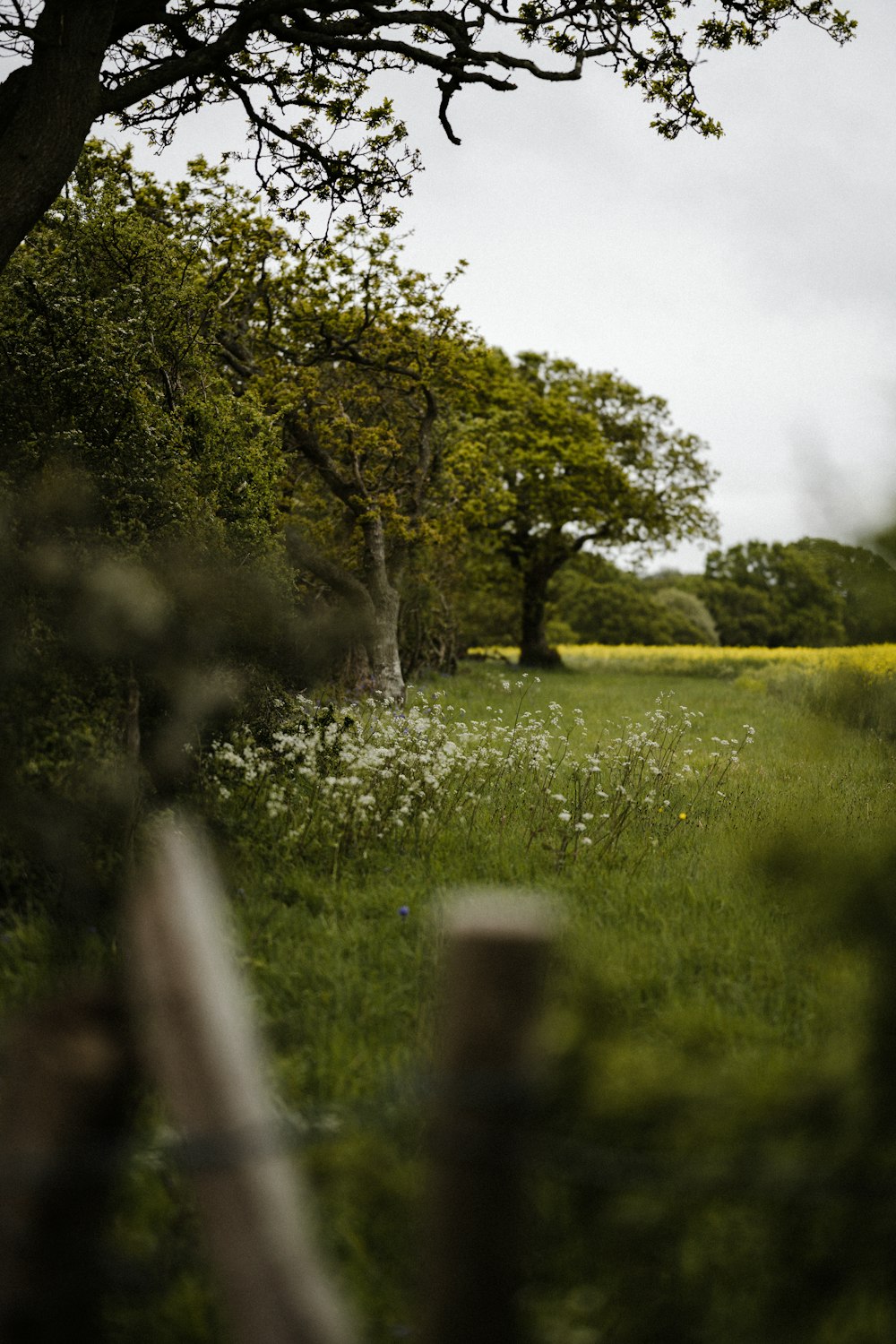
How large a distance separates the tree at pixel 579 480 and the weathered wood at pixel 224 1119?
27548mm

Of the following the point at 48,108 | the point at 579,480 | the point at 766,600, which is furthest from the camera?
the point at 766,600

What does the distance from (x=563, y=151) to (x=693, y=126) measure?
134 centimetres

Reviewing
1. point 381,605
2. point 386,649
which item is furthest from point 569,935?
point 381,605

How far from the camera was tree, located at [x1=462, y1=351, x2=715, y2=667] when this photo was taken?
98.4 ft

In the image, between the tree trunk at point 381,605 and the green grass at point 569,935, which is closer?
the green grass at point 569,935

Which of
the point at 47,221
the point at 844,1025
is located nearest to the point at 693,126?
the point at 47,221

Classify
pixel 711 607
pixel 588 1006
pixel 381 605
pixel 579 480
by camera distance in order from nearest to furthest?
pixel 588 1006, pixel 381 605, pixel 579 480, pixel 711 607

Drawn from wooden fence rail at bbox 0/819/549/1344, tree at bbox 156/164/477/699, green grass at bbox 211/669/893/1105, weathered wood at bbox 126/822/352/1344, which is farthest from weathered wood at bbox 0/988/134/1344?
tree at bbox 156/164/477/699

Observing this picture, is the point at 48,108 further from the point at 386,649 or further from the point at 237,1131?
the point at 386,649

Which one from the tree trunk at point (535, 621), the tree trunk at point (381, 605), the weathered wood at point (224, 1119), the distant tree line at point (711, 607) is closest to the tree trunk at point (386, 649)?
the tree trunk at point (381, 605)

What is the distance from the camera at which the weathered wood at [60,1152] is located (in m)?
2.04

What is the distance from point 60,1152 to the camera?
2.11 m

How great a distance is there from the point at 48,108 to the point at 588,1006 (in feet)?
21.6

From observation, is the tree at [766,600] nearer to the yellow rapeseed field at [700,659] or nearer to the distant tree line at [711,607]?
the distant tree line at [711,607]
